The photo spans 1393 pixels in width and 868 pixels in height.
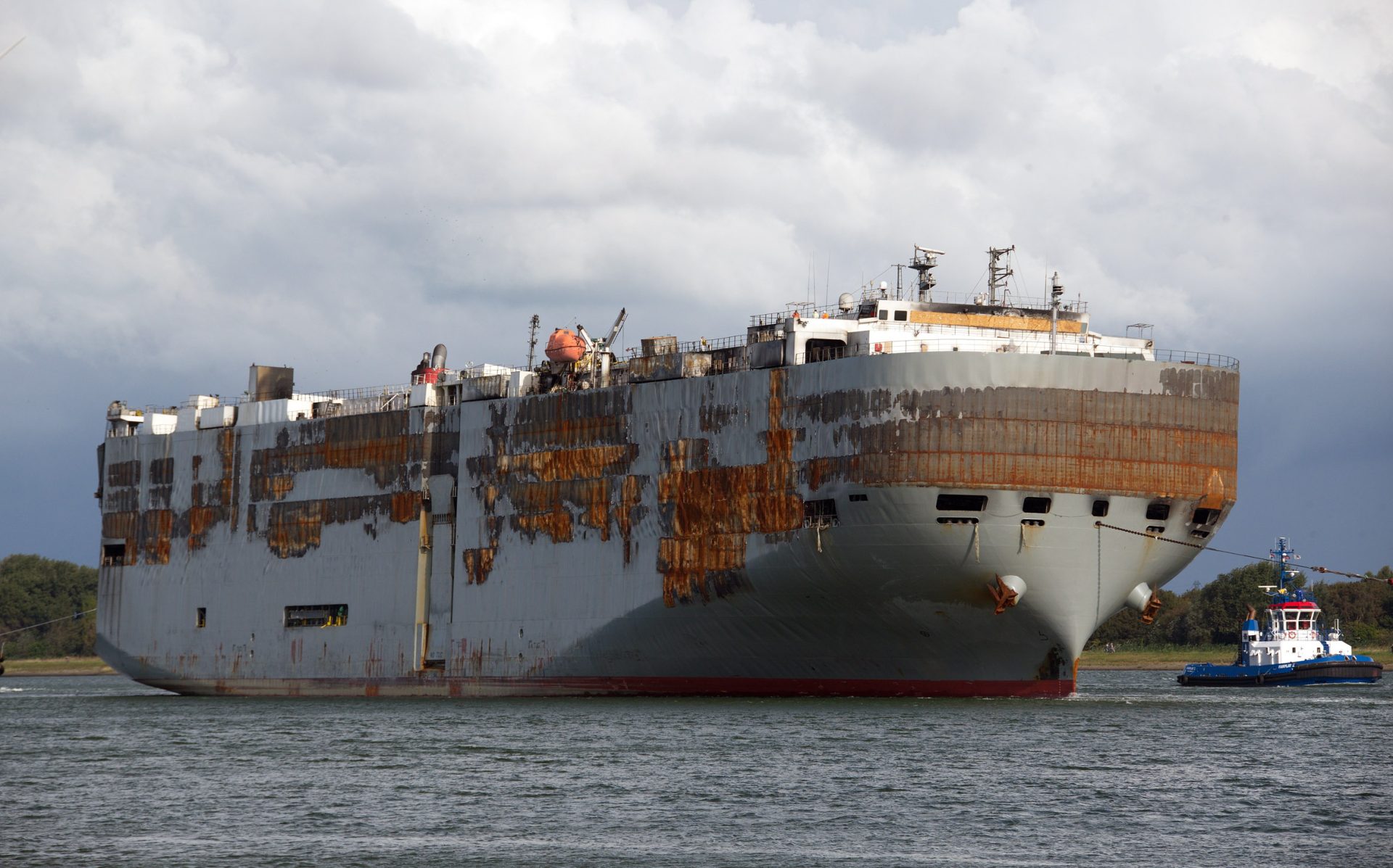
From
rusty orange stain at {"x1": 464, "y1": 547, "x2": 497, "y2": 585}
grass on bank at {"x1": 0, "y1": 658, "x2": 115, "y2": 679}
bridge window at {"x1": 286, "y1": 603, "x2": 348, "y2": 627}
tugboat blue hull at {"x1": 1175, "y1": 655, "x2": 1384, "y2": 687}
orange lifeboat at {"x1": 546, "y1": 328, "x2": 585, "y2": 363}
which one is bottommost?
grass on bank at {"x1": 0, "y1": 658, "x2": 115, "y2": 679}

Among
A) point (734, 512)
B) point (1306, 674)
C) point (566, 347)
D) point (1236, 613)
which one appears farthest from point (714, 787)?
point (1236, 613)

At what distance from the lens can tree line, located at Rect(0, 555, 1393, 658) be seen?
14338 cm

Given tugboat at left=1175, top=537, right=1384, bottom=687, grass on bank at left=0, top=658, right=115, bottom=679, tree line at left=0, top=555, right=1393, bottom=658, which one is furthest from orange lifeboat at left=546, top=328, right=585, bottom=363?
grass on bank at left=0, top=658, right=115, bottom=679

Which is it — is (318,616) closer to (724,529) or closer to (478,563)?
(478,563)

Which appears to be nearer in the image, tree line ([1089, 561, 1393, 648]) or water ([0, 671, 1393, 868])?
water ([0, 671, 1393, 868])

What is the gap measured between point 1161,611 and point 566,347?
232ft

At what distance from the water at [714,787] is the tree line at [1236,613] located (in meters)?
81.4

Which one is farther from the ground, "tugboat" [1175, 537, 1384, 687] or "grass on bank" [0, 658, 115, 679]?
"tugboat" [1175, 537, 1384, 687]

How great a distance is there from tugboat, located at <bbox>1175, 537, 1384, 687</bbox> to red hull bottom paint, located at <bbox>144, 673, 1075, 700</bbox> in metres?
39.2

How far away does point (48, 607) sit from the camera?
177625mm

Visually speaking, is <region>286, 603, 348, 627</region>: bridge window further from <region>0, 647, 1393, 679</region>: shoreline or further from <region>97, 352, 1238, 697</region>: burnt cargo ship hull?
<region>0, 647, 1393, 679</region>: shoreline

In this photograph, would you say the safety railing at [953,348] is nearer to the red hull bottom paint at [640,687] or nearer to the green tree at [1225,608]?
the red hull bottom paint at [640,687]

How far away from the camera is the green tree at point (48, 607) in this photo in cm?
17438

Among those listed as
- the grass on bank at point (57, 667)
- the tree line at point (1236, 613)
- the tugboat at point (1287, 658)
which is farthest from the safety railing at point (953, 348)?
the grass on bank at point (57, 667)
